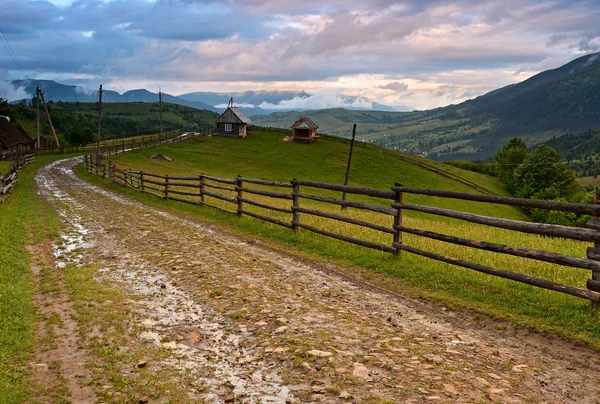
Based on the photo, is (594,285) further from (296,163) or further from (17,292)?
(296,163)

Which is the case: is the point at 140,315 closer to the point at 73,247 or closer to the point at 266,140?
the point at 73,247

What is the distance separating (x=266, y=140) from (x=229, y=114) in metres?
10.00

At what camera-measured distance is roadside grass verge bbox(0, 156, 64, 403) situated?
530cm

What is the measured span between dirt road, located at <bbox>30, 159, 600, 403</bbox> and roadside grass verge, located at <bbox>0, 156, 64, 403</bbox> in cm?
72

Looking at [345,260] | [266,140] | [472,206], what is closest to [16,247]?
[345,260]

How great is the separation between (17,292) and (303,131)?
81.5 meters

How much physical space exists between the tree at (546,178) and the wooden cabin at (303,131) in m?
39.5

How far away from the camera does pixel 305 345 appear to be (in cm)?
604

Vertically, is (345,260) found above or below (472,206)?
above

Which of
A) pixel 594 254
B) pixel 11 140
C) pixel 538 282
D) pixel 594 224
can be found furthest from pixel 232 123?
pixel 594 254

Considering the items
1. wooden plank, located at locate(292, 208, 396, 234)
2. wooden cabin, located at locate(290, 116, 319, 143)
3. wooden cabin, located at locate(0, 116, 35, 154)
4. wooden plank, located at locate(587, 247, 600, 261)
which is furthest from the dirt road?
wooden cabin, located at locate(290, 116, 319, 143)

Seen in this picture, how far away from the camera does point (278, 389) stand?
16.5 ft

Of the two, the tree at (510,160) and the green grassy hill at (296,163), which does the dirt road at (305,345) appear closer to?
the green grassy hill at (296,163)

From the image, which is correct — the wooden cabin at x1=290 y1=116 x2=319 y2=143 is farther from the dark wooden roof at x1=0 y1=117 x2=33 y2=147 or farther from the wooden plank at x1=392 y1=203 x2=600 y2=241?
the wooden plank at x1=392 y1=203 x2=600 y2=241
